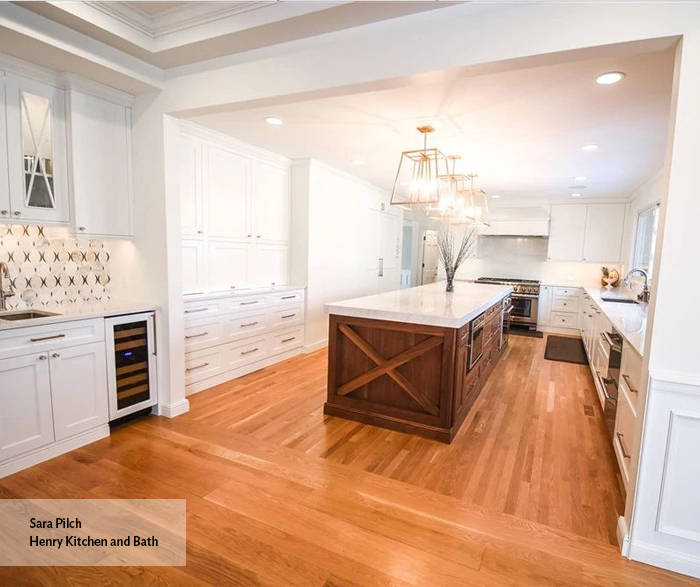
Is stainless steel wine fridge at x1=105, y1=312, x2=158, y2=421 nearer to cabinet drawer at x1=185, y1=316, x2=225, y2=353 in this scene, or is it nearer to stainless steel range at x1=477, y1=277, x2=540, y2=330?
cabinet drawer at x1=185, y1=316, x2=225, y2=353

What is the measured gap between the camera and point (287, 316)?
4.89 meters

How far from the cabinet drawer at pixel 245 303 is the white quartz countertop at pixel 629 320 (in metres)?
3.31

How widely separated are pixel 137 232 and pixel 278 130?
161 cm

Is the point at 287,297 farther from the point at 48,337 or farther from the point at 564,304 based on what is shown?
the point at 564,304

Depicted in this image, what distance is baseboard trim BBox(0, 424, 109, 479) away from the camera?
234cm

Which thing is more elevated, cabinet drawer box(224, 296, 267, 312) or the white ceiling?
the white ceiling

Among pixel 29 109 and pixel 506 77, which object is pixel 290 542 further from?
pixel 29 109

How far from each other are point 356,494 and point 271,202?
356 cm

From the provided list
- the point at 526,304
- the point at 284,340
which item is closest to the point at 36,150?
the point at 284,340

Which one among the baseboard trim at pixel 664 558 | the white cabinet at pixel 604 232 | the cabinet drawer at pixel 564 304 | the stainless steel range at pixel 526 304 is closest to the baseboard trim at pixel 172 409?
the baseboard trim at pixel 664 558

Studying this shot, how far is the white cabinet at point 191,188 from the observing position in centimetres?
376

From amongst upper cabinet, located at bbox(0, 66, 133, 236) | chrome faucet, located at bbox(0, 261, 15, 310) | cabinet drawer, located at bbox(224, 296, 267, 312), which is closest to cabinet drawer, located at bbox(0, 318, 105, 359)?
chrome faucet, located at bbox(0, 261, 15, 310)

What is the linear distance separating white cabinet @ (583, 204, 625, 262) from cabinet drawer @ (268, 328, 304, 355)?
5.33 metres

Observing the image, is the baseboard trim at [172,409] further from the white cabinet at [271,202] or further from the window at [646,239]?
the window at [646,239]
